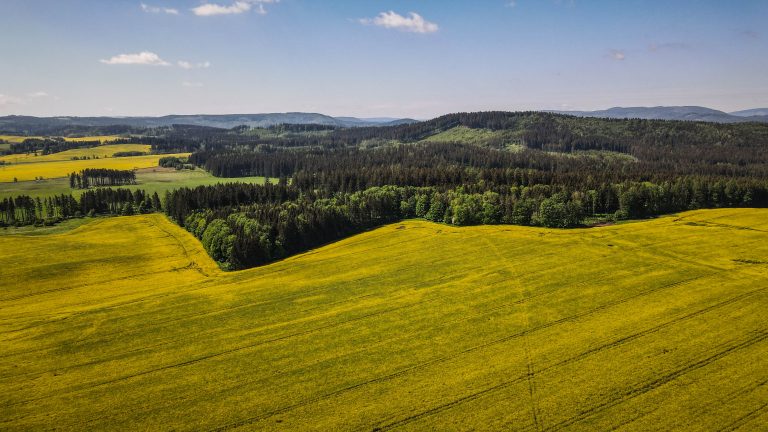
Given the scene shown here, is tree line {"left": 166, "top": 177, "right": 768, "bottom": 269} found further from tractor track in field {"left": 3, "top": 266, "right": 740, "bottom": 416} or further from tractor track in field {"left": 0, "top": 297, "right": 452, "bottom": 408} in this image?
tractor track in field {"left": 3, "top": 266, "right": 740, "bottom": 416}

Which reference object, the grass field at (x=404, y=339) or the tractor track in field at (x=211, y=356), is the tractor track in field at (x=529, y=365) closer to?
the grass field at (x=404, y=339)

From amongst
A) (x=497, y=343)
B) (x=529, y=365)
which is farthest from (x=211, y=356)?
(x=529, y=365)

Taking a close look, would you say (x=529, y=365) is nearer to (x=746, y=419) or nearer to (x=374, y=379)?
(x=374, y=379)

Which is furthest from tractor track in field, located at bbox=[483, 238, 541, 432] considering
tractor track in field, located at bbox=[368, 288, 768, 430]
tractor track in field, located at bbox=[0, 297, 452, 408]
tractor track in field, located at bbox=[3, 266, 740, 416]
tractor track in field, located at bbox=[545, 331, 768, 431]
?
tractor track in field, located at bbox=[0, 297, 452, 408]

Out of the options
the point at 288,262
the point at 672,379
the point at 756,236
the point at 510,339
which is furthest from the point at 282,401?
the point at 756,236

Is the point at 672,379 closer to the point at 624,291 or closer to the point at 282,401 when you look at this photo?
the point at 624,291
